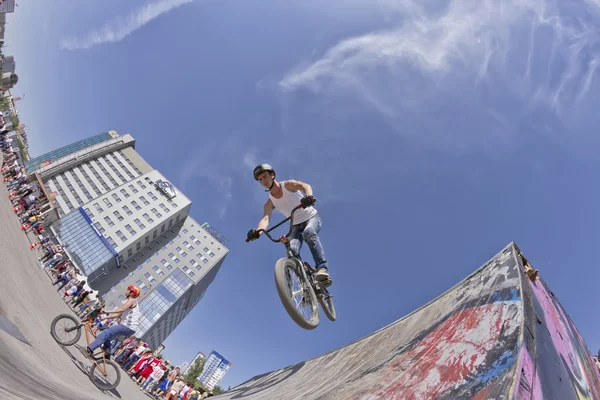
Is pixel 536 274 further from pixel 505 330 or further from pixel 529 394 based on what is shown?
pixel 529 394

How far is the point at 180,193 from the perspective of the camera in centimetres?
7500

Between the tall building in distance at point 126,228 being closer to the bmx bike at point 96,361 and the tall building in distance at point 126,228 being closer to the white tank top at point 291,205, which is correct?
the bmx bike at point 96,361

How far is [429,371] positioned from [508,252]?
103 inches

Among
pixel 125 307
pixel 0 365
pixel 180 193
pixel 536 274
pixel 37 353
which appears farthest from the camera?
pixel 180 193

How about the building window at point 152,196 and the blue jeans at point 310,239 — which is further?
the building window at point 152,196

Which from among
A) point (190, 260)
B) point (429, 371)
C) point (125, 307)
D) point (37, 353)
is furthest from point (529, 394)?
point (190, 260)

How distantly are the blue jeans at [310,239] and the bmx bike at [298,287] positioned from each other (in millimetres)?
99

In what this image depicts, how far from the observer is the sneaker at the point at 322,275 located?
17.0 ft

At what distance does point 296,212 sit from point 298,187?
0.52m

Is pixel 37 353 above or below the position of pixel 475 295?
below

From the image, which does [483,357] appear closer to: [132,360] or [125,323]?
[125,323]

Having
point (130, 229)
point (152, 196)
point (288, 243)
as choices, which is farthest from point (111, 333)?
point (152, 196)

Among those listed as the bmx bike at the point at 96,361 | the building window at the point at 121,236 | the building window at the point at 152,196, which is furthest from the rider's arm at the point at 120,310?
the building window at the point at 152,196

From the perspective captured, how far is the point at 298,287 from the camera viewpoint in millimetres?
5172
